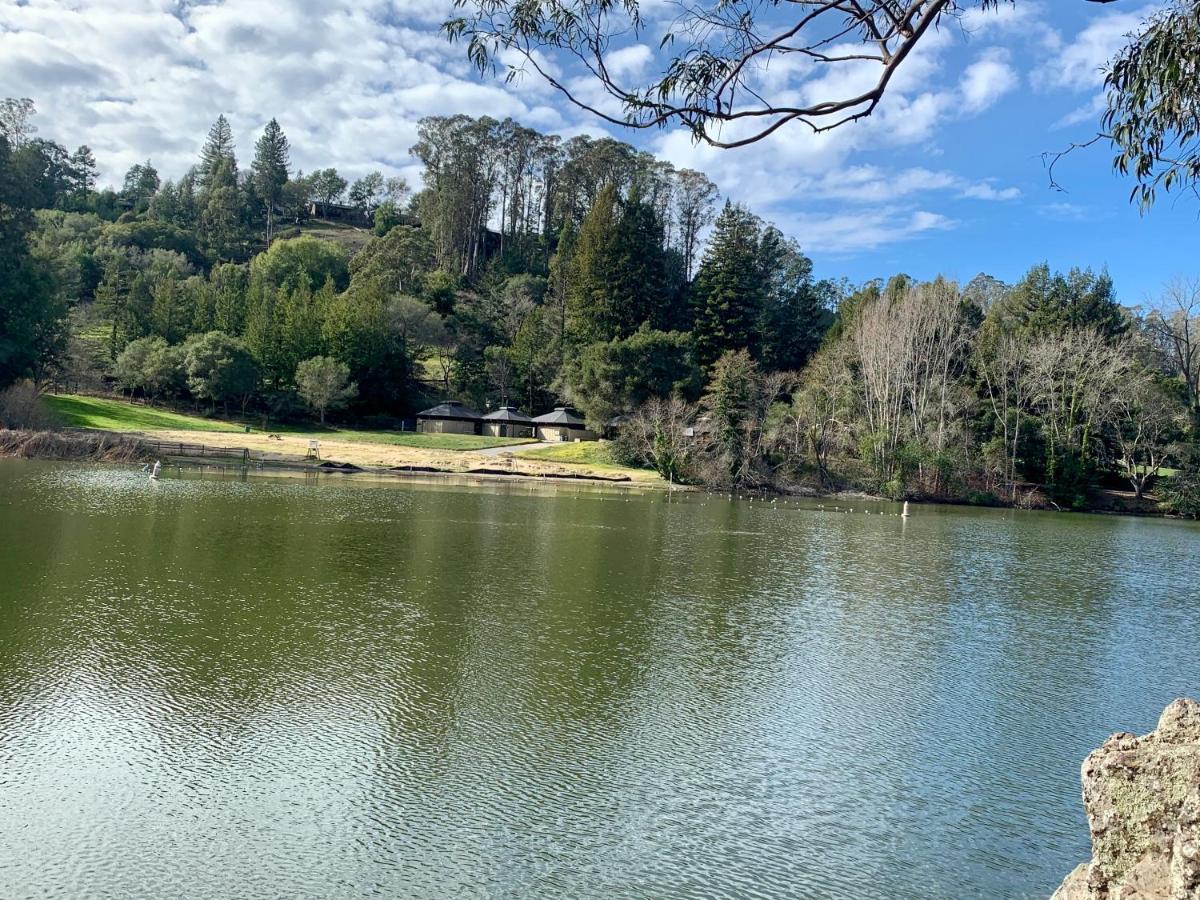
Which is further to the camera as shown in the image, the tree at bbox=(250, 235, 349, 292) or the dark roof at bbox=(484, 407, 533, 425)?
the tree at bbox=(250, 235, 349, 292)

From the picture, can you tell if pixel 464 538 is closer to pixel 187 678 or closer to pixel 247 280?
pixel 187 678

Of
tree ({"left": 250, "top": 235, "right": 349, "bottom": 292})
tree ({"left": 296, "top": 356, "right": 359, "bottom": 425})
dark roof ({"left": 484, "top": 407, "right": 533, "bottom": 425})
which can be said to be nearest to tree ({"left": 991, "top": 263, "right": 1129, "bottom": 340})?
dark roof ({"left": 484, "top": 407, "right": 533, "bottom": 425})

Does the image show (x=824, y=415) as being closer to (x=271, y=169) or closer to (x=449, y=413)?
(x=449, y=413)

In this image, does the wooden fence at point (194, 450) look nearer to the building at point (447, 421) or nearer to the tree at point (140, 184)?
the building at point (447, 421)

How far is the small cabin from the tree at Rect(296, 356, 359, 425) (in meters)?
10.3

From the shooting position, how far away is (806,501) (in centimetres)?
4325

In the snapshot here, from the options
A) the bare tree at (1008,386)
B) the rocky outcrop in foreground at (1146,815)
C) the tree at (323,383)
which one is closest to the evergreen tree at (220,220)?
the tree at (323,383)

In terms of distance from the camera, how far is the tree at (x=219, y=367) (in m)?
59.6

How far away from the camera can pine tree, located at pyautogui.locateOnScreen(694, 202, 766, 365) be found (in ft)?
209

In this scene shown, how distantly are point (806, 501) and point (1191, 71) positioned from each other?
3763 centimetres

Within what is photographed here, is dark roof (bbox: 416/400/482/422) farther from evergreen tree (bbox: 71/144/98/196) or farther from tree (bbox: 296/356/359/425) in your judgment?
evergreen tree (bbox: 71/144/98/196)

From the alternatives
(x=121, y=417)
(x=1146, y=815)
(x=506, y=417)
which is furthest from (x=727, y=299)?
(x=1146, y=815)

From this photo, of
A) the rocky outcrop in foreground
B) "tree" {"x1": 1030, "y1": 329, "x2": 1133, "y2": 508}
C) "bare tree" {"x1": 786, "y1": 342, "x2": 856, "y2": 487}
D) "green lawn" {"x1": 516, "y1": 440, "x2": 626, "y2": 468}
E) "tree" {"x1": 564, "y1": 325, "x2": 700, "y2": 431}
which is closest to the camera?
the rocky outcrop in foreground

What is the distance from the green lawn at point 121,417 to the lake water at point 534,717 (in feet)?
116
